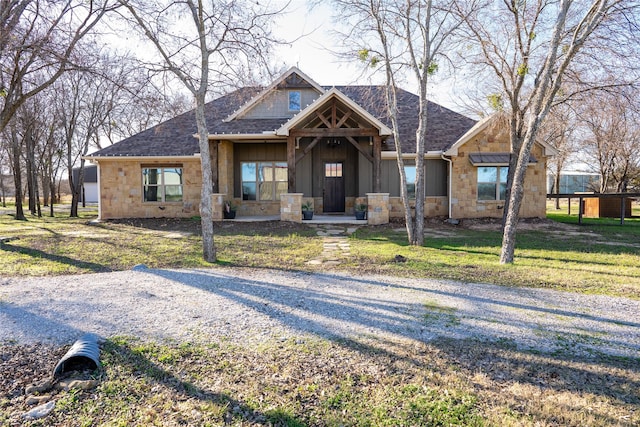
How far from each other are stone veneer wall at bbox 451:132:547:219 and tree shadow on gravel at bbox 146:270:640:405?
35.7 feet

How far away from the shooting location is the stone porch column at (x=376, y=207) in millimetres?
14242

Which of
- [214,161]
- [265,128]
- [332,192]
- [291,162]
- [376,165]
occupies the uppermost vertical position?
[265,128]

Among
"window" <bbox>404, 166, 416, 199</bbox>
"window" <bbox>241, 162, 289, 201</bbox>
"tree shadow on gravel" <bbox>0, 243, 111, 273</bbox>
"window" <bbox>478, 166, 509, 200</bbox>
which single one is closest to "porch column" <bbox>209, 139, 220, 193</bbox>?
"window" <bbox>241, 162, 289, 201</bbox>

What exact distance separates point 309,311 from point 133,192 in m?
14.3

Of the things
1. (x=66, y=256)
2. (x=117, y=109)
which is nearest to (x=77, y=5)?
(x=66, y=256)

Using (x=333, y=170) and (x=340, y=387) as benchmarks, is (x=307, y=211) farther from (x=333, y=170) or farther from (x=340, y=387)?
(x=340, y=387)

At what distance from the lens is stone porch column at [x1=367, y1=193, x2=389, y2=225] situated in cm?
1424

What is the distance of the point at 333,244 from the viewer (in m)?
10.3

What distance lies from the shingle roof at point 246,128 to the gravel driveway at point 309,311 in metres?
10.3

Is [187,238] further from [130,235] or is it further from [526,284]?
[526,284]

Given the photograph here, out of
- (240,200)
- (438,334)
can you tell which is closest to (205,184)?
(438,334)

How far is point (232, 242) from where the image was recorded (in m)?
10.6

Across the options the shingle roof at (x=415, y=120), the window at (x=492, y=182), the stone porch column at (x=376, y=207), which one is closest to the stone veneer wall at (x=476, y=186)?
the window at (x=492, y=182)

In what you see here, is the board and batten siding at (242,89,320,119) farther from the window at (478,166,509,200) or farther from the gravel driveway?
the gravel driveway
